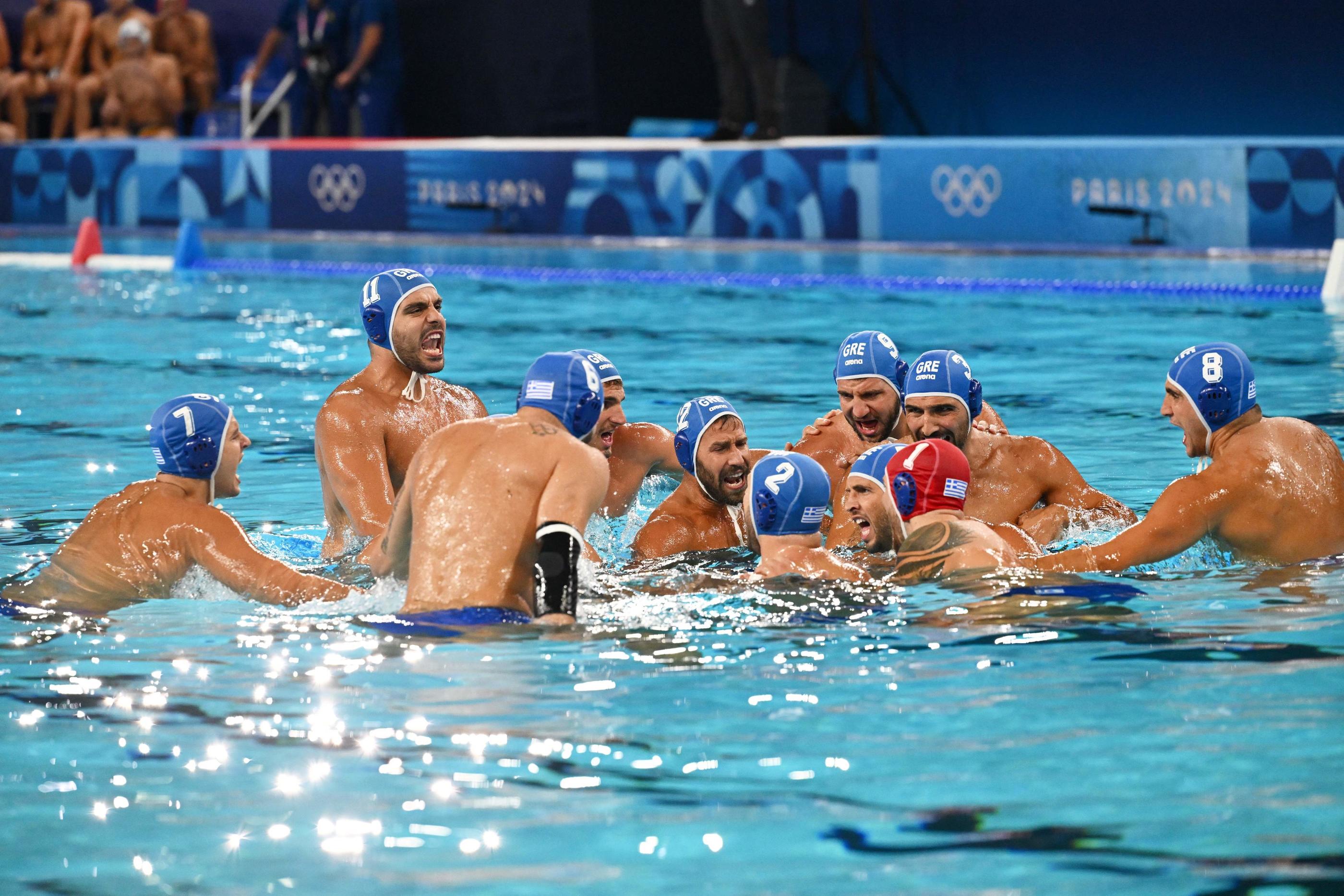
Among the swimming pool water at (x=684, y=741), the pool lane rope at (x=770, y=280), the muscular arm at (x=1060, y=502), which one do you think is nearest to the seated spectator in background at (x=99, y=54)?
the pool lane rope at (x=770, y=280)

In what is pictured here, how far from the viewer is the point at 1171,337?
33.5ft

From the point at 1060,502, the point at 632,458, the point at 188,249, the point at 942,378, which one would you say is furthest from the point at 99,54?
the point at 1060,502

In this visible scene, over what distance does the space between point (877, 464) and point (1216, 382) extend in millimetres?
1007

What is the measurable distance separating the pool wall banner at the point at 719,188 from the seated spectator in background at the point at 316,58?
2.78ft

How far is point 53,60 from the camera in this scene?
1892cm

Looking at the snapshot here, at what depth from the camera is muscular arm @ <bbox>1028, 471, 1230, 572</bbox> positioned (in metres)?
4.86

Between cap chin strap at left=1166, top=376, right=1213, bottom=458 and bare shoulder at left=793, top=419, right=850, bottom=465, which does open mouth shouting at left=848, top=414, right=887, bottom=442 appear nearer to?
bare shoulder at left=793, top=419, right=850, bottom=465

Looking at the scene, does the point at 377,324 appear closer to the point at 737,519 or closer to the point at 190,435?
the point at 190,435

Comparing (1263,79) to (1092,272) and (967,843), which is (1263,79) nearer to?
(1092,272)

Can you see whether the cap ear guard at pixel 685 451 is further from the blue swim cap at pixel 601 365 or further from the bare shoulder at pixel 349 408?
the bare shoulder at pixel 349 408

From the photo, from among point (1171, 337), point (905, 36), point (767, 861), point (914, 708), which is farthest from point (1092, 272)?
point (767, 861)

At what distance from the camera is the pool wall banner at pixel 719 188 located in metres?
13.2

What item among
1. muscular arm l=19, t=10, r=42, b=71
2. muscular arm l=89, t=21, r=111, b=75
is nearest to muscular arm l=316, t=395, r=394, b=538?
muscular arm l=89, t=21, r=111, b=75

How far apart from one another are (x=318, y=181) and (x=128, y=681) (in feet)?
45.6
